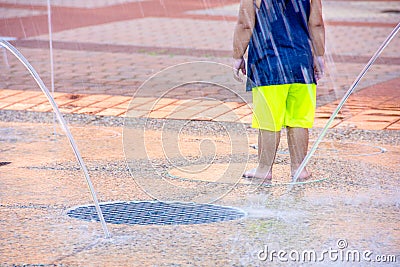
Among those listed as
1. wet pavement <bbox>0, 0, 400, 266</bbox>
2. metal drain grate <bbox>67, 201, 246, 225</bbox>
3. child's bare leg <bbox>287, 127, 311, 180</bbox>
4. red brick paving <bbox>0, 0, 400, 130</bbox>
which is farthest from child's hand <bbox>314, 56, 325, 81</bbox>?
red brick paving <bbox>0, 0, 400, 130</bbox>

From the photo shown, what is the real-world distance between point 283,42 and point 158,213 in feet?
4.80

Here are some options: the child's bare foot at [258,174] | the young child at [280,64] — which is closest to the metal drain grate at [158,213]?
the child's bare foot at [258,174]

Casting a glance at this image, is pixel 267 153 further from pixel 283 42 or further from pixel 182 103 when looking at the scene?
pixel 182 103

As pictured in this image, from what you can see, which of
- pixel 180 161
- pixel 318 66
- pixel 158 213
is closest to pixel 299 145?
pixel 318 66

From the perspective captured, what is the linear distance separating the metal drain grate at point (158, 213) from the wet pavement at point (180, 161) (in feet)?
0.28

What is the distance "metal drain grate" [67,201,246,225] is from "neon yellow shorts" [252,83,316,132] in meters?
0.85

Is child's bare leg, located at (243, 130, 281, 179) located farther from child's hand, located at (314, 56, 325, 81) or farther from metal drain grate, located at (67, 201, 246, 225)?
metal drain grate, located at (67, 201, 246, 225)

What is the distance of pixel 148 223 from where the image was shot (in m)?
4.82

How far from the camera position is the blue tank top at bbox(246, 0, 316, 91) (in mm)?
5668

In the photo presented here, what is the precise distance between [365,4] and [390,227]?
54.5 ft

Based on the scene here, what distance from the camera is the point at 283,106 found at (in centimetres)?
578

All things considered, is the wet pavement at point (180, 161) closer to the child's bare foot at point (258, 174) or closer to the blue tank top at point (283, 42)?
the child's bare foot at point (258, 174)

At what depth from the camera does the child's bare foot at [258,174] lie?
582 cm

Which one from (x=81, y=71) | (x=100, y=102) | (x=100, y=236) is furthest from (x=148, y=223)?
(x=81, y=71)
